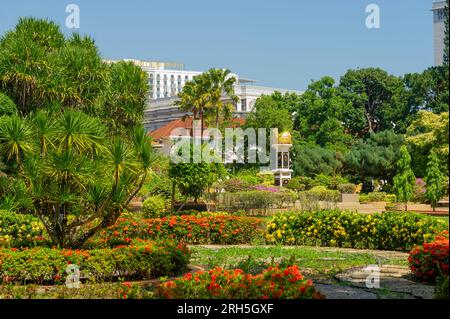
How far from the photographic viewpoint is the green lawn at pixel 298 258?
1270 centimetres

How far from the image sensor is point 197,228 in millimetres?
17875

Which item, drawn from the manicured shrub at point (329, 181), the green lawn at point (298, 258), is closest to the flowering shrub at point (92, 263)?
the green lawn at point (298, 258)

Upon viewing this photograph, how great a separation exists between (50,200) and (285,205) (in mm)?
26395

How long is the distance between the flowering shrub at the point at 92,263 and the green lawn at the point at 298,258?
4.57ft

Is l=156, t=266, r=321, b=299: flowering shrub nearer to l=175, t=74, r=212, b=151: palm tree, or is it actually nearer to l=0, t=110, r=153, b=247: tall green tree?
l=0, t=110, r=153, b=247: tall green tree

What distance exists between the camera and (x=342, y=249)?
16531 mm

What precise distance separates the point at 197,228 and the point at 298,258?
4.22m

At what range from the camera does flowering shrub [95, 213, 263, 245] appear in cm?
1719

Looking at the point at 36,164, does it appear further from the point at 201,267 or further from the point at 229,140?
the point at 229,140

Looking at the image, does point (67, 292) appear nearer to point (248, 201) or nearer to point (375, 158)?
point (248, 201)

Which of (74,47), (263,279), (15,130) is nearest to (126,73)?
(74,47)

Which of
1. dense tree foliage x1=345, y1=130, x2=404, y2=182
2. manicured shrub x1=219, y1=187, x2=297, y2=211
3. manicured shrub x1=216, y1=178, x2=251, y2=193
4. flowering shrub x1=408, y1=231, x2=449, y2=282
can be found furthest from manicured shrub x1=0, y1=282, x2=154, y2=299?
dense tree foliage x1=345, y1=130, x2=404, y2=182

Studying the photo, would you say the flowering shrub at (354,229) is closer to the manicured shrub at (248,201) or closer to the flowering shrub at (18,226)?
the flowering shrub at (18,226)

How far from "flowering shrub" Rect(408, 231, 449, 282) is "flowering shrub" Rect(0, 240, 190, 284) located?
12.6ft
